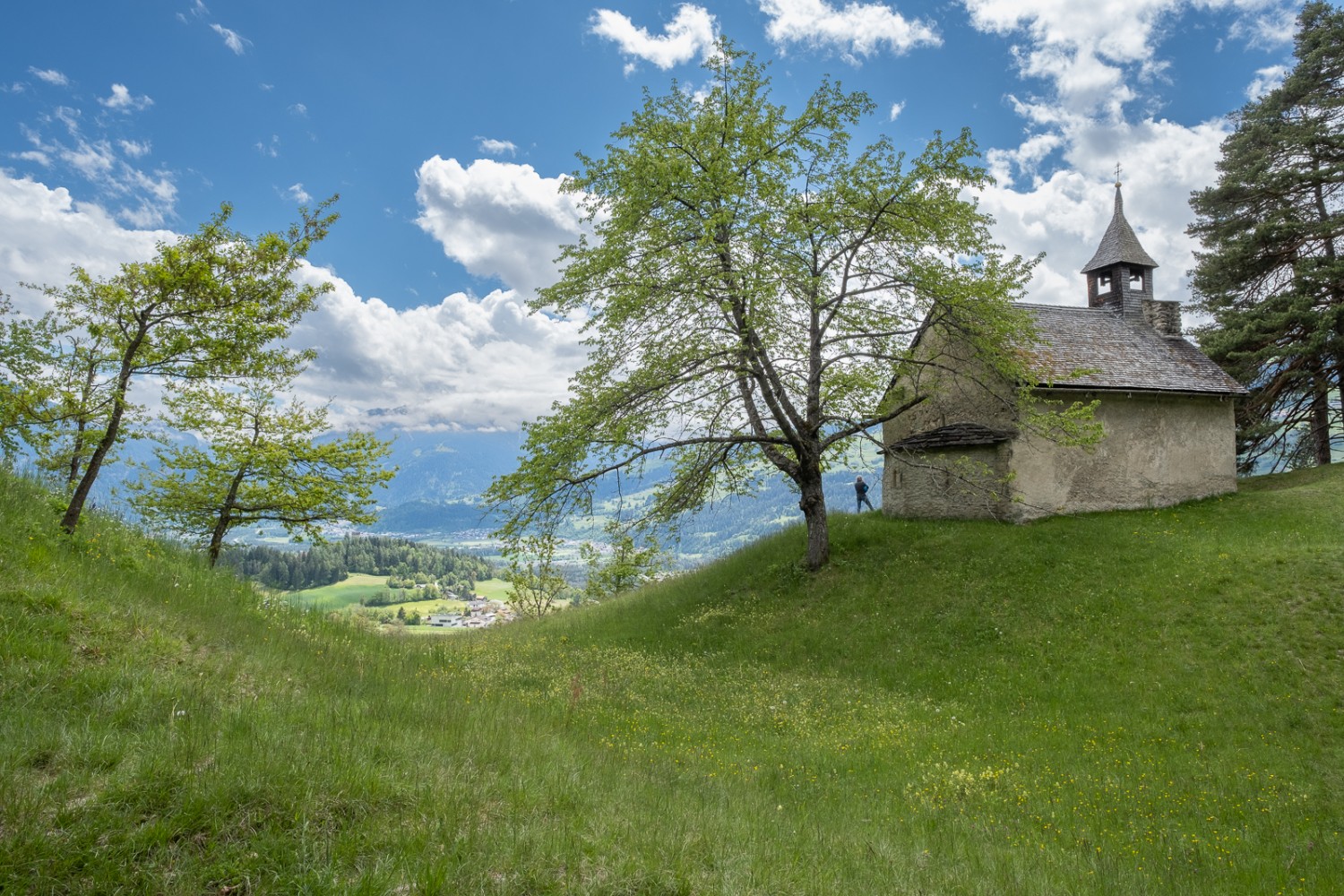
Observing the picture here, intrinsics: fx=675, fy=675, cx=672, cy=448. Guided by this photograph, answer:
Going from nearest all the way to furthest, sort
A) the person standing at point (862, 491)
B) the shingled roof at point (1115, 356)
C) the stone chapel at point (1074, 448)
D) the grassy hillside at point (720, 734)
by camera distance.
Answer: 1. the grassy hillside at point (720, 734)
2. the stone chapel at point (1074, 448)
3. the shingled roof at point (1115, 356)
4. the person standing at point (862, 491)

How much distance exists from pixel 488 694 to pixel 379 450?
1345cm

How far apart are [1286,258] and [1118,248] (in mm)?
6576

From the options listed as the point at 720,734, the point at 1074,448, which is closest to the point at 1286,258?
the point at 1074,448

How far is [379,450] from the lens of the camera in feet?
69.7

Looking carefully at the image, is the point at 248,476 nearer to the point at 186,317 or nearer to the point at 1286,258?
the point at 186,317

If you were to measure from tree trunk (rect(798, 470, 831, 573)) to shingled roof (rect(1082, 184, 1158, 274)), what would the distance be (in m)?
20.8

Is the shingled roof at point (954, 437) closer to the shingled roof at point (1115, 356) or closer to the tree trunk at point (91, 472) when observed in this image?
the shingled roof at point (1115, 356)

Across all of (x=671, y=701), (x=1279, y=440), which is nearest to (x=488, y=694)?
(x=671, y=701)

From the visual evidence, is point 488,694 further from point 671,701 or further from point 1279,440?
point 1279,440

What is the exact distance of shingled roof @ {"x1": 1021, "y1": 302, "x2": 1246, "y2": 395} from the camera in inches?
937

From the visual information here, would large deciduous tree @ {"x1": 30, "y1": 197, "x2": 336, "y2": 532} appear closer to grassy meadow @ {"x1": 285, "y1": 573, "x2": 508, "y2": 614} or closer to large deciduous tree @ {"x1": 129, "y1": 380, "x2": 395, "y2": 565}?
large deciduous tree @ {"x1": 129, "y1": 380, "x2": 395, "y2": 565}

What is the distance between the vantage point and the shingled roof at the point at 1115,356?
23797 millimetres

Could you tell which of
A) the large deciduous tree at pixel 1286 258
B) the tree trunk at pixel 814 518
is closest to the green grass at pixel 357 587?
the tree trunk at pixel 814 518

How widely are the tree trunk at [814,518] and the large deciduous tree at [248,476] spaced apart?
41.8 ft
